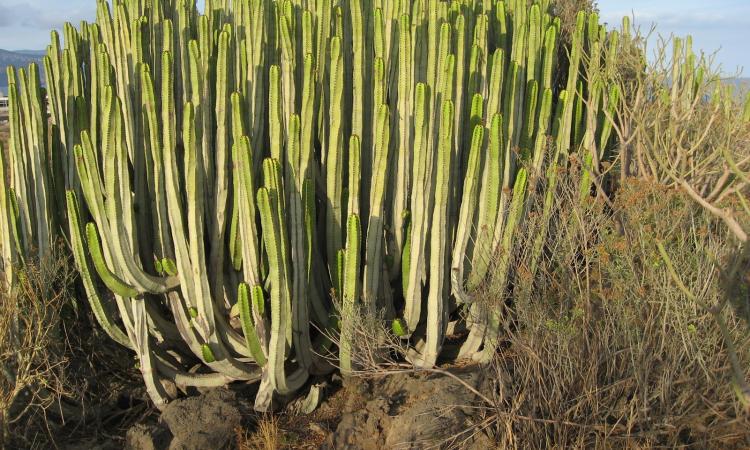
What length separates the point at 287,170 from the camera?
362 cm

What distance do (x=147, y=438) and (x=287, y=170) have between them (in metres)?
1.67

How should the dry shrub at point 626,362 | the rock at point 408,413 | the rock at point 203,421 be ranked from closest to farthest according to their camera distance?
the dry shrub at point 626,362
the rock at point 408,413
the rock at point 203,421

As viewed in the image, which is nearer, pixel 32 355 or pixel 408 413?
pixel 408 413

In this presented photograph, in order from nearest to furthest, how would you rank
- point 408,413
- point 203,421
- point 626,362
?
point 626,362 < point 408,413 < point 203,421

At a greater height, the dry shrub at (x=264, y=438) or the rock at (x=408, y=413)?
the rock at (x=408, y=413)

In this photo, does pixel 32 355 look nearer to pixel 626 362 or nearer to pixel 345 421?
pixel 345 421

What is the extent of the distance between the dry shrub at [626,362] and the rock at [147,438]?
180 centimetres

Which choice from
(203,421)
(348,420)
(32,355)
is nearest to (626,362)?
(348,420)

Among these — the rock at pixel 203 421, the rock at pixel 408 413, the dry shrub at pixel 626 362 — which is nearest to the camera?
the dry shrub at pixel 626 362

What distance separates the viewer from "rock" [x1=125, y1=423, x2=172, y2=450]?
141 inches

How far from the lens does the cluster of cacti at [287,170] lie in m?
3.60

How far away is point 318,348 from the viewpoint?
13.4 ft

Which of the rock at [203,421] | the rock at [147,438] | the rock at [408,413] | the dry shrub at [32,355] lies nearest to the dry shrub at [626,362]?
the rock at [408,413]

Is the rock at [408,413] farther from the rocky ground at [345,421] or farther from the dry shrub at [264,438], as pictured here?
the dry shrub at [264,438]
